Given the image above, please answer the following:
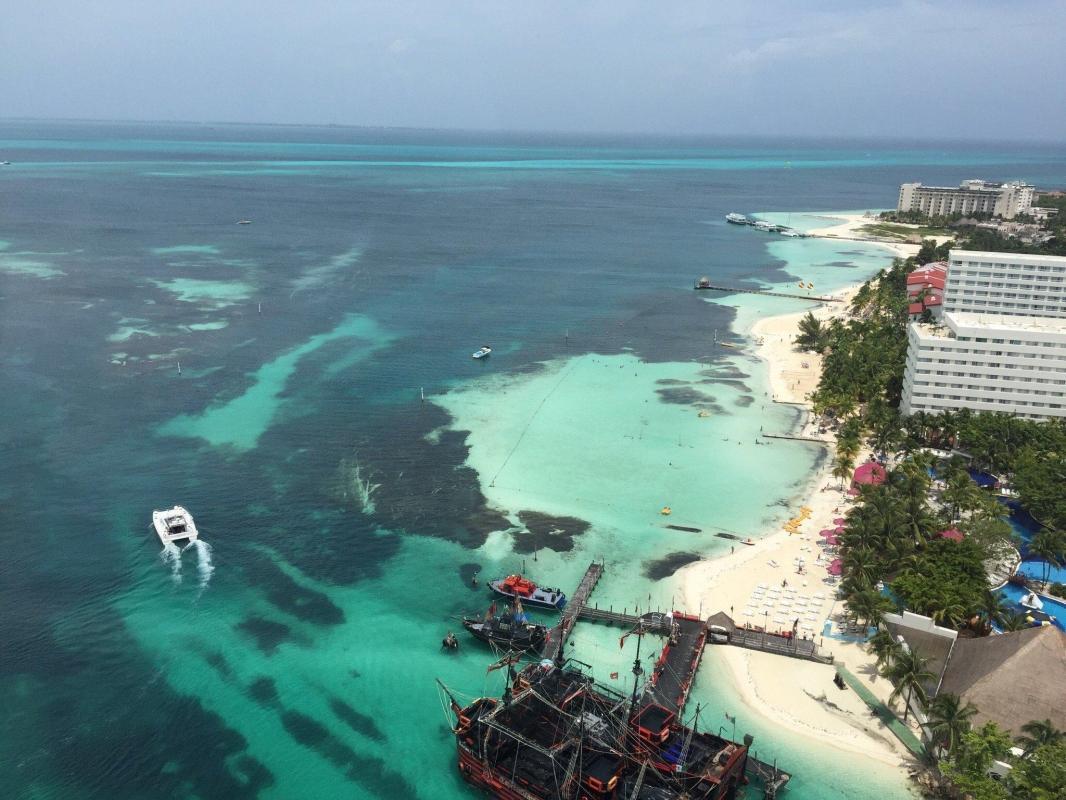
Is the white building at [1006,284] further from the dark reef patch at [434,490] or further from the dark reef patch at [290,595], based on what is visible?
the dark reef patch at [290,595]

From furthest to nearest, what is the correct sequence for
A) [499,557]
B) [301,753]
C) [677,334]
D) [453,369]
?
[677,334] < [453,369] < [499,557] < [301,753]

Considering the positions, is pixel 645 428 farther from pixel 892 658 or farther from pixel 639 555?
pixel 892 658

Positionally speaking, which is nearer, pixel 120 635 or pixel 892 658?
pixel 892 658

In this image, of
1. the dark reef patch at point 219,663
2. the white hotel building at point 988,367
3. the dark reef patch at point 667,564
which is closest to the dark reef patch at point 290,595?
the dark reef patch at point 219,663

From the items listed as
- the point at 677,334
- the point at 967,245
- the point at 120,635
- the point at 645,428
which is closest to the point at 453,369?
the point at 645,428

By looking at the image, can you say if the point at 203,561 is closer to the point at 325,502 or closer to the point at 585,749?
the point at 325,502

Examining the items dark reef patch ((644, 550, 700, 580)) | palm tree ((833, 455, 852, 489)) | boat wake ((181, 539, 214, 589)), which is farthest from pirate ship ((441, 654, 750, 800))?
palm tree ((833, 455, 852, 489))
